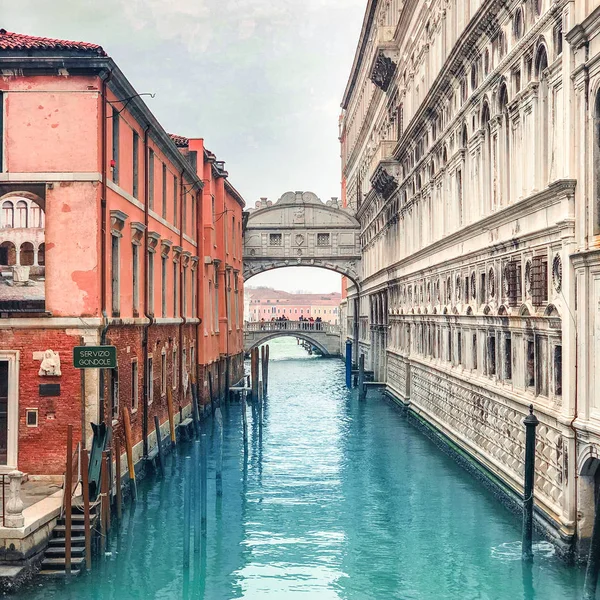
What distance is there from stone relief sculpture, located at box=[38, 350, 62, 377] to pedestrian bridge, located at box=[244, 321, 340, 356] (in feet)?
131

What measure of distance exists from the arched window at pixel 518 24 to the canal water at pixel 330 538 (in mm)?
7394

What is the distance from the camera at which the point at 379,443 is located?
75.4 ft

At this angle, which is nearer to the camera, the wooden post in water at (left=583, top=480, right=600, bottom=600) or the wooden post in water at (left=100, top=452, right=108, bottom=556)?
the wooden post in water at (left=583, top=480, right=600, bottom=600)

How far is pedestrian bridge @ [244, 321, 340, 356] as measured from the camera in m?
55.3

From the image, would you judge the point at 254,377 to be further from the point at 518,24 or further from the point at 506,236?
the point at 518,24

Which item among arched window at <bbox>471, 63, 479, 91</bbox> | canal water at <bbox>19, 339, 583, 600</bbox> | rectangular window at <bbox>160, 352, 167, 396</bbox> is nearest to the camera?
canal water at <bbox>19, 339, 583, 600</bbox>

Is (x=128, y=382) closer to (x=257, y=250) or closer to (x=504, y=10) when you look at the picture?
(x=504, y=10)

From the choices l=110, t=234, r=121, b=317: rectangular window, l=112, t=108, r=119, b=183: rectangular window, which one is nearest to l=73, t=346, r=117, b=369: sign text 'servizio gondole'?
l=110, t=234, r=121, b=317: rectangular window

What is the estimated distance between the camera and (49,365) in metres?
13.0

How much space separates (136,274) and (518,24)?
27.0 ft

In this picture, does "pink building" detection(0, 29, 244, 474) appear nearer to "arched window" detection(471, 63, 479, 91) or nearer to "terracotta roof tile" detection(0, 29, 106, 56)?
"terracotta roof tile" detection(0, 29, 106, 56)

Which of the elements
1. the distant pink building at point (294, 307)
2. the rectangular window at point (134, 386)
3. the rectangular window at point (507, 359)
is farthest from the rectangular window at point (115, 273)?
the distant pink building at point (294, 307)

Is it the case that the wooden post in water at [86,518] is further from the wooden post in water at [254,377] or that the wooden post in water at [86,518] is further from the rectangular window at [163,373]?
the wooden post in water at [254,377]

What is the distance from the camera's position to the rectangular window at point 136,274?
54.0ft
